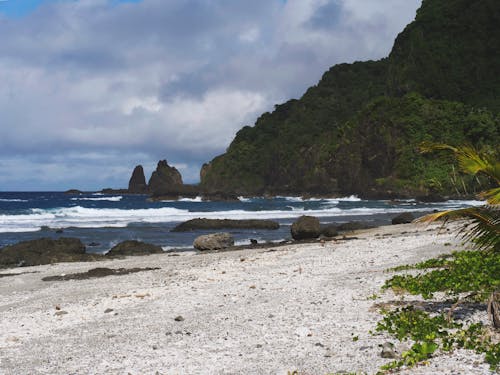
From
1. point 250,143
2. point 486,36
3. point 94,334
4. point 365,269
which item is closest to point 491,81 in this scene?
point 486,36

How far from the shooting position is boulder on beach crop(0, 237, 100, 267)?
23.2 m

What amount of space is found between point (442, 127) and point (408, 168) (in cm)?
1087

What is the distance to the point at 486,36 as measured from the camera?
10656 centimetres

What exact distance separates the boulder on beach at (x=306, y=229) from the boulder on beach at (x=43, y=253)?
10722 millimetres

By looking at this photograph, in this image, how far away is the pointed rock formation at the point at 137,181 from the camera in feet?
612

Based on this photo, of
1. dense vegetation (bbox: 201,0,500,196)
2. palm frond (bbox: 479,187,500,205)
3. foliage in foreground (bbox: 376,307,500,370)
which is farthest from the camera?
dense vegetation (bbox: 201,0,500,196)

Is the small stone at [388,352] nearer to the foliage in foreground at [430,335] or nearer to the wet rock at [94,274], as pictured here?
the foliage in foreground at [430,335]

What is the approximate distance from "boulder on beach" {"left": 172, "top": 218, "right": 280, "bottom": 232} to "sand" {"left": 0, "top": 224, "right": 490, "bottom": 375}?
2423 cm

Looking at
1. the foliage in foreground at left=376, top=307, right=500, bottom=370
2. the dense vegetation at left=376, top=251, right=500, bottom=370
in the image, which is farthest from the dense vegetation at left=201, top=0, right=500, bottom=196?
the foliage in foreground at left=376, top=307, right=500, bottom=370

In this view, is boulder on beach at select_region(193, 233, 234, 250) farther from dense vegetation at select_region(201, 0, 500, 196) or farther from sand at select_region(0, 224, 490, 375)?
dense vegetation at select_region(201, 0, 500, 196)

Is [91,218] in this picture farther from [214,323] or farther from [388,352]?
[388,352]

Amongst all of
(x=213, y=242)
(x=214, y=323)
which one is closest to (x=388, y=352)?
(x=214, y=323)

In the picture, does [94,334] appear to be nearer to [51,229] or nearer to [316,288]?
[316,288]

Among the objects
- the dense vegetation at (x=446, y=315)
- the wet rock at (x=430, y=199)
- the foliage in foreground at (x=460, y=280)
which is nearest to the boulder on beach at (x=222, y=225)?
the dense vegetation at (x=446, y=315)
